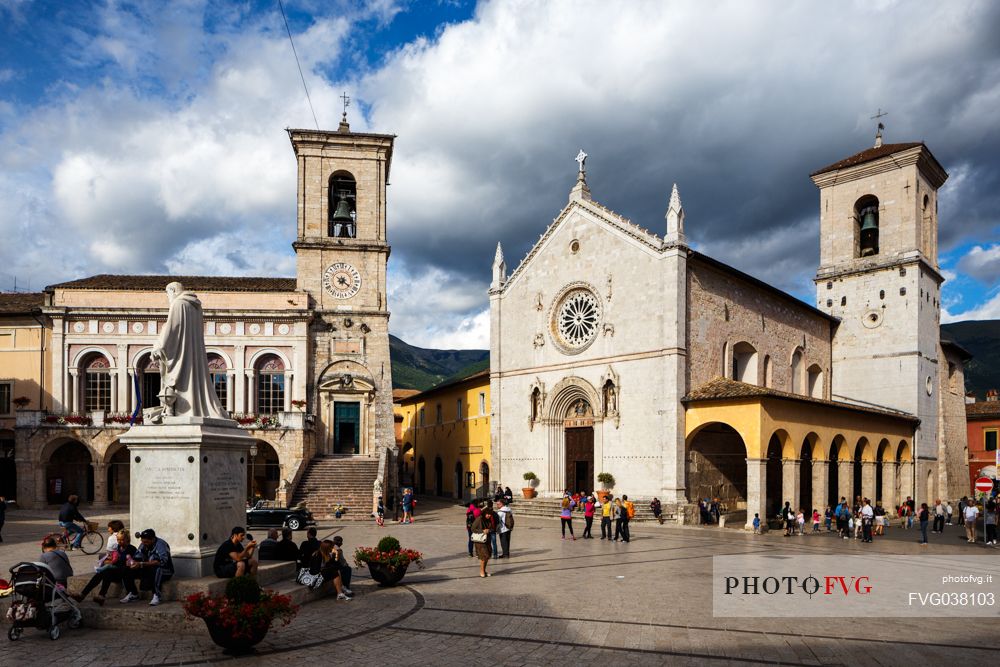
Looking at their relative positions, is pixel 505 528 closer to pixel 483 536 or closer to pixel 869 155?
pixel 483 536

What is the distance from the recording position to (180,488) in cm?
1151

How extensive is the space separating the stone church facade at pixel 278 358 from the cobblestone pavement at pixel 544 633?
2061cm

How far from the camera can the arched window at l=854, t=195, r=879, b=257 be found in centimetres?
4291

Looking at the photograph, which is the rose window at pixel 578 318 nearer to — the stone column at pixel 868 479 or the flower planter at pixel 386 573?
the stone column at pixel 868 479

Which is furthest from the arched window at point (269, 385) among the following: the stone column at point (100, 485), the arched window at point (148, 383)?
the stone column at point (100, 485)

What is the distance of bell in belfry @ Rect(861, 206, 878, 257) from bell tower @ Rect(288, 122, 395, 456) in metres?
28.2

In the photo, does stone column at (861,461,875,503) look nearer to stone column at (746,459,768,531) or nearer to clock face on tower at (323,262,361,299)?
stone column at (746,459,768,531)

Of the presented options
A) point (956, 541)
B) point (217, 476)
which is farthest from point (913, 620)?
point (956, 541)

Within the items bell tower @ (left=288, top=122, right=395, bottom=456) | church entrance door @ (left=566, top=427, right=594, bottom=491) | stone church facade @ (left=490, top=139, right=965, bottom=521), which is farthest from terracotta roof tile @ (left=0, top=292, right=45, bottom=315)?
church entrance door @ (left=566, top=427, right=594, bottom=491)

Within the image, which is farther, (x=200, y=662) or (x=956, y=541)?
(x=956, y=541)

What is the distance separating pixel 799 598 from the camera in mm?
13727

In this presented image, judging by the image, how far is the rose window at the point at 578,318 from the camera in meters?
35.2

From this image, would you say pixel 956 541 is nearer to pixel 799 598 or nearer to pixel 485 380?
pixel 799 598

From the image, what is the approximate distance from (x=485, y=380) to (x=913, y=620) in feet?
109
